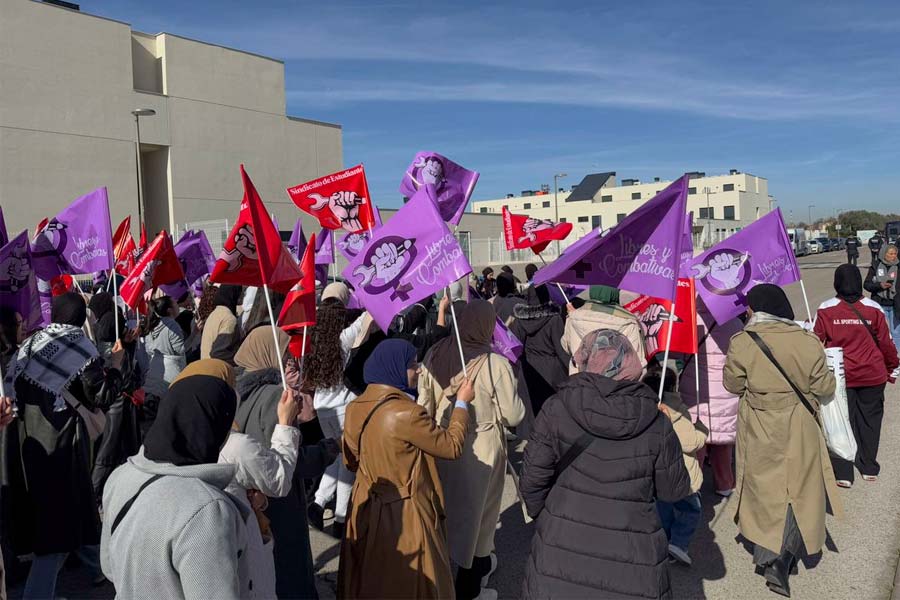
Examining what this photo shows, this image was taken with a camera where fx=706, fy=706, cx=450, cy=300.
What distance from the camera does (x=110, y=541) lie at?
2.21m

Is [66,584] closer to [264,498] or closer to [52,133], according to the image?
[264,498]

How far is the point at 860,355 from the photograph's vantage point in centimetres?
595

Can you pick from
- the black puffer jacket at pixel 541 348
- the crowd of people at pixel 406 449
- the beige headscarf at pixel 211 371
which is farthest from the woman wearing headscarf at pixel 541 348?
the beige headscarf at pixel 211 371

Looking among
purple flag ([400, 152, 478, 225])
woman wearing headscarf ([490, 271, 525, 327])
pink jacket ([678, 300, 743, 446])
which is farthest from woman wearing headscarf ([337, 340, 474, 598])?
woman wearing headscarf ([490, 271, 525, 327])

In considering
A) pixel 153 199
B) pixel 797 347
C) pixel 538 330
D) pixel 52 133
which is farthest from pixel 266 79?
pixel 797 347

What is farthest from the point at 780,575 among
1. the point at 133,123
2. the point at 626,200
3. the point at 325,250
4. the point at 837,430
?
the point at 626,200

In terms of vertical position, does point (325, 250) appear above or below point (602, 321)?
above

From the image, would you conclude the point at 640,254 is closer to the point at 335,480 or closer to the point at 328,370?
the point at 328,370

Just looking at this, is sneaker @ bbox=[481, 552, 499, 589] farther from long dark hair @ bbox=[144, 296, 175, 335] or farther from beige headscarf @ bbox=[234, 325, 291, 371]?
long dark hair @ bbox=[144, 296, 175, 335]

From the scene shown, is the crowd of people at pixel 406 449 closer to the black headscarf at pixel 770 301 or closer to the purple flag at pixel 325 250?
the black headscarf at pixel 770 301

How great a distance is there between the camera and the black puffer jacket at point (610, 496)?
9.61ft

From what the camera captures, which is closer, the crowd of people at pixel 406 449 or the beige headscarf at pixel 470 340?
the crowd of people at pixel 406 449

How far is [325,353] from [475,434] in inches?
43.8

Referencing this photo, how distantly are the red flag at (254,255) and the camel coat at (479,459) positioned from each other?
41.7 inches
